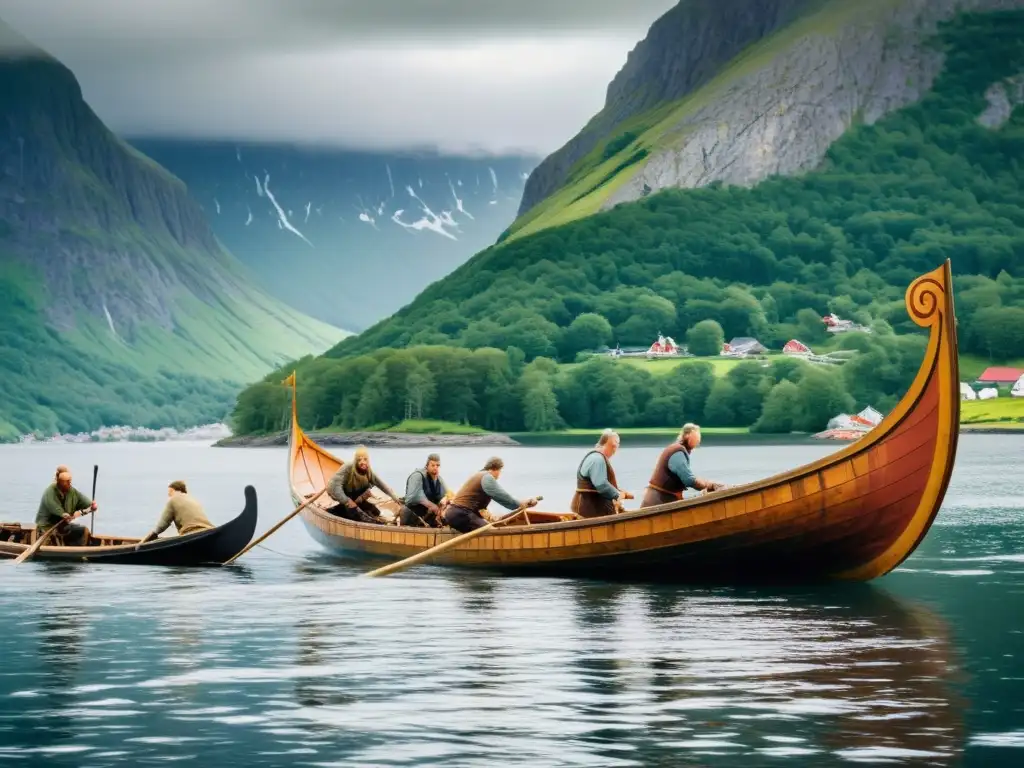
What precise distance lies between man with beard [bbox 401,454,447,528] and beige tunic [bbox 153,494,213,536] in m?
5.05

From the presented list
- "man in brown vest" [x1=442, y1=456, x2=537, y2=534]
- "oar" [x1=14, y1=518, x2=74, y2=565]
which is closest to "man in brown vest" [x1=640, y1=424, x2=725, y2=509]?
"man in brown vest" [x1=442, y1=456, x2=537, y2=534]

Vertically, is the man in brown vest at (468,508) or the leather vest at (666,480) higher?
the leather vest at (666,480)

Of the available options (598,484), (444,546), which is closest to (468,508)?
(444,546)

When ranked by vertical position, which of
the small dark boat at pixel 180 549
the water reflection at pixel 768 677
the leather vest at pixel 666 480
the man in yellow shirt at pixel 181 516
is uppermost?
the leather vest at pixel 666 480

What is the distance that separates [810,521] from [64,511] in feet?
64.3

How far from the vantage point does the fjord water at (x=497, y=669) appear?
1964 cm

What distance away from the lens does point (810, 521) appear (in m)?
33.8

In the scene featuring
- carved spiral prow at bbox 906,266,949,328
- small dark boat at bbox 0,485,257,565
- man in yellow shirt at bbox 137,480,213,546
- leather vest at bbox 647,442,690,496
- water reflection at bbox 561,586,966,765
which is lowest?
water reflection at bbox 561,586,966,765

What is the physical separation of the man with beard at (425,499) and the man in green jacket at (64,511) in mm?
8220

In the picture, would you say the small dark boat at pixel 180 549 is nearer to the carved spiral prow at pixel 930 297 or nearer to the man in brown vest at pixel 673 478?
the man in brown vest at pixel 673 478

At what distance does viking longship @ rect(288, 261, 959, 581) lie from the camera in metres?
31.9

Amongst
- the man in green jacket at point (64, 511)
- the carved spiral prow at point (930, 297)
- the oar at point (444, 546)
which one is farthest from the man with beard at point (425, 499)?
the carved spiral prow at point (930, 297)

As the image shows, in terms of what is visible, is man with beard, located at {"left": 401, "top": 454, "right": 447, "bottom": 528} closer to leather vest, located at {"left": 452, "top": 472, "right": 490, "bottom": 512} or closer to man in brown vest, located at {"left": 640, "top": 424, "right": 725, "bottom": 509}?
leather vest, located at {"left": 452, "top": 472, "right": 490, "bottom": 512}

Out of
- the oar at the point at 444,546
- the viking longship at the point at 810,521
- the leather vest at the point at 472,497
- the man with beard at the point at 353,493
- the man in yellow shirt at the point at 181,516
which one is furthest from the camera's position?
the man with beard at the point at 353,493
